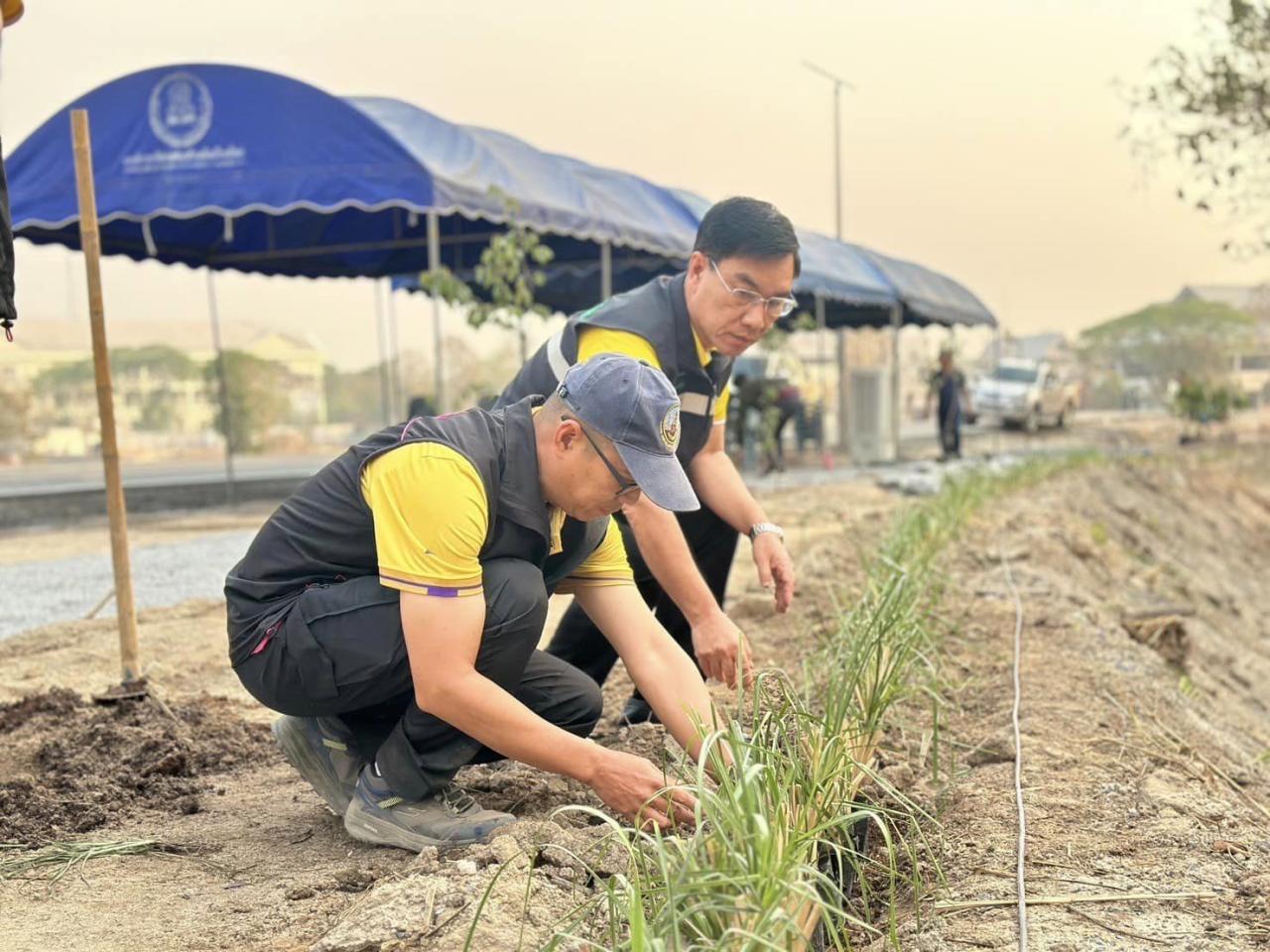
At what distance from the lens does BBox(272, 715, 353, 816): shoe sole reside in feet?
8.05

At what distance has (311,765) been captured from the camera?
97.7 inches

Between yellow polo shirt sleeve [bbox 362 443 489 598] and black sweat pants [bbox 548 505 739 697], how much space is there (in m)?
1.07

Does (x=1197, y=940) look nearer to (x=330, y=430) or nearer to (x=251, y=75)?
(x=251, y=75)

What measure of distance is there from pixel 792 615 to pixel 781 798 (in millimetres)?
2901

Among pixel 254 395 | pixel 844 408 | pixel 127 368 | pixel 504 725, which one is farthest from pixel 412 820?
pixel 127 368

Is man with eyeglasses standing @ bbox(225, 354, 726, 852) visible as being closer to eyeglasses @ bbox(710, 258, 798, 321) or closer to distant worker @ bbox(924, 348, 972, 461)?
eyeglasses @ bbox(710, 258, 798, 321)

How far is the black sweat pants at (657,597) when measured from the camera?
123 inches

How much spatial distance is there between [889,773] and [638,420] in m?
1.21

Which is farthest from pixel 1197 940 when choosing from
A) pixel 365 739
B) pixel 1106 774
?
pixel 365 739

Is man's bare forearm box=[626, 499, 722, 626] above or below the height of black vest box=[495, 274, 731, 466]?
below

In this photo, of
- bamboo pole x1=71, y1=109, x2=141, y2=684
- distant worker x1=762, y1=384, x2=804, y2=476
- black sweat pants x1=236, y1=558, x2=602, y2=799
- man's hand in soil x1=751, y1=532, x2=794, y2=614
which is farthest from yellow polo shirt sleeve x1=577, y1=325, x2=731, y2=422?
distant worker x1=762, y1=384, x2=804, y2=476

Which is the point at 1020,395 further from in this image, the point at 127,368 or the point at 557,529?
the point at 557,529

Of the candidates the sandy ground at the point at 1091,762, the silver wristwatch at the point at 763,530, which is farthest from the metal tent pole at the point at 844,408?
the silver wristwatch at the point at 763,530

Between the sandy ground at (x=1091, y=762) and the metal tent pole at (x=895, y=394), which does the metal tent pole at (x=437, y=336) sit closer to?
the sandy ground at (x=1091, y=762)
